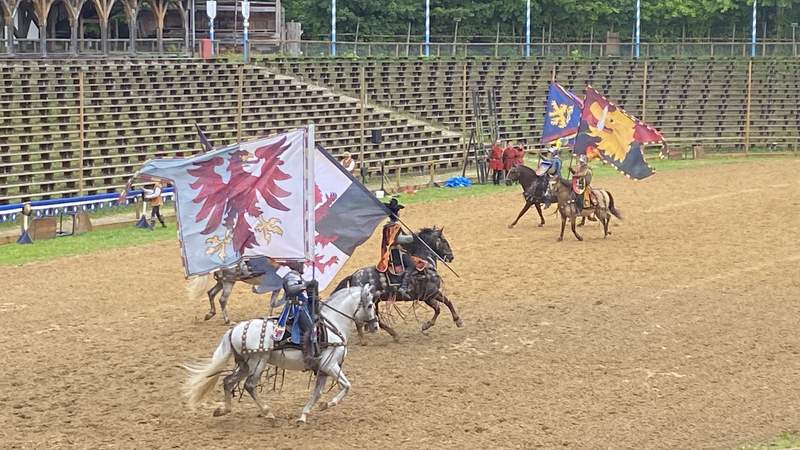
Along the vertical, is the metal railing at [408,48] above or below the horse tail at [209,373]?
above

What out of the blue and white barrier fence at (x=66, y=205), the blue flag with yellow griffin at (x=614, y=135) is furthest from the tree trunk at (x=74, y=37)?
the blue flag with yellow griffin at (x=614, y=135)

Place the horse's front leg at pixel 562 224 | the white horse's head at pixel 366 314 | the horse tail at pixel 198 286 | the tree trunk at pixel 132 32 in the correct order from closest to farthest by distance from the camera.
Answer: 1. the white horse's head at pixel 366 314
2. the horse tail at pixel 198 286
3. the horse's front leg at pixel 562 224
4. the tree trunk at pixel 132 32

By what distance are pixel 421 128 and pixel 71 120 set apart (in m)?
13.8

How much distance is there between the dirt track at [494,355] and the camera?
40.7ft

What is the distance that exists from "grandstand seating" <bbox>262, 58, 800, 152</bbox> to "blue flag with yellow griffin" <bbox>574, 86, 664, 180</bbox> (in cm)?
1466

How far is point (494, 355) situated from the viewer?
15.5 meters

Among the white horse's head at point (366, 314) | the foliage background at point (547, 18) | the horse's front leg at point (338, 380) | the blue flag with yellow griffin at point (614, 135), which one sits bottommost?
the horse's front leg at point (338, 380)

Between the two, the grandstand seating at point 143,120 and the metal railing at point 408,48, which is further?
the metal railing at point 408,48

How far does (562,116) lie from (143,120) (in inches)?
467

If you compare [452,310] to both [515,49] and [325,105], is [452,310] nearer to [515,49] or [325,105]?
[325,105]

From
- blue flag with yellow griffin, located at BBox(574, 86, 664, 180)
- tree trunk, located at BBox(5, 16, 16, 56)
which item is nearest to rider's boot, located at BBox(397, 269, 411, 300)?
blue flag with yellow griffin, located at BBox(574, 86, 664, 180)

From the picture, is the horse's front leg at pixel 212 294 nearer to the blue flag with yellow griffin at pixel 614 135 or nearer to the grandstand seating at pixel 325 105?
→ the grandstand seating at pixel 325 105

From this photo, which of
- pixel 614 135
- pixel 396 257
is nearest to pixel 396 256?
pixel 396 257

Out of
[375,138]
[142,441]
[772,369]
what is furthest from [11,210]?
[772,369]
